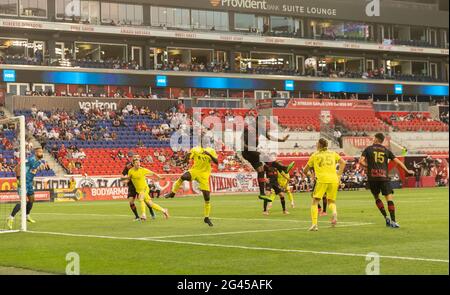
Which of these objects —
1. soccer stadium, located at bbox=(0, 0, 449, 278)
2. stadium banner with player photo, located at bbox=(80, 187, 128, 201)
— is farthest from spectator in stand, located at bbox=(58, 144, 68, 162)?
stadium banner with player photo, located at bbox=(80, 187, 128, 201)

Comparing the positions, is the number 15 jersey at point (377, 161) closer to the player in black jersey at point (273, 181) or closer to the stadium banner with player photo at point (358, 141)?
the player in black jersey at point (273, 181)

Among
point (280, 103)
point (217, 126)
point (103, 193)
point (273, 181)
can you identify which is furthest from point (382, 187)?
point (280, 103)

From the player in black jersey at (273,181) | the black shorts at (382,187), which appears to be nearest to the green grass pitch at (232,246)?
the black shorts at (382,187)

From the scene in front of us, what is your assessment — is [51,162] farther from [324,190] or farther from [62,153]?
[324,190]

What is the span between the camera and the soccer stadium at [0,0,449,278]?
2014 centimetres

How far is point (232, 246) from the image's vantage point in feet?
52.3

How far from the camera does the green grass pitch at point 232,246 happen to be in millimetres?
12683

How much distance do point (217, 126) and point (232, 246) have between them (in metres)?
43.3

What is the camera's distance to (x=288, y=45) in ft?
233

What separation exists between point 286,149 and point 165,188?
13.2m

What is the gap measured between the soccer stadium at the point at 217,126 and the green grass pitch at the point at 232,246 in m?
0.10

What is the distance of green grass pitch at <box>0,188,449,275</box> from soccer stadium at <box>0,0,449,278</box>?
0.10 metres

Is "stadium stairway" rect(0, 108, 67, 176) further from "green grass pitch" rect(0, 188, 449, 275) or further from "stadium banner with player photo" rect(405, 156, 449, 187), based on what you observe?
"stadium banner with player photo" rect(405, 156, 449, 187)

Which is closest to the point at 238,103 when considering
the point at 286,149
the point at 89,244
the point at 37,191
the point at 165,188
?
the point at 286,149
